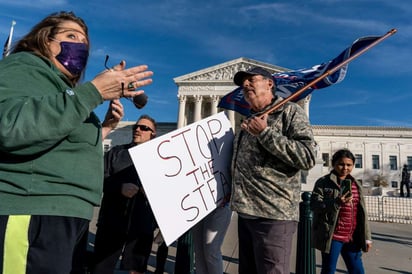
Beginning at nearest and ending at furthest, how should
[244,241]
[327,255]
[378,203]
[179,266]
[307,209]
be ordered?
[244,241]
[307,209]
[327,255]
[179,266]
[378,203]

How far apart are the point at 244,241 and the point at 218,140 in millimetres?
972

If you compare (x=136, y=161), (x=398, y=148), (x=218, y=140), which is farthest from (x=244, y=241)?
(x=398, y=148)

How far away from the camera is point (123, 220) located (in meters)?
3.28

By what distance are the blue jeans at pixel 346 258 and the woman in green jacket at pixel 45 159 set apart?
3.10 m

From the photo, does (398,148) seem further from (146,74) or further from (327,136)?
(146,74)

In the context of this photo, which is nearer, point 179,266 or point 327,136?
point 179,266

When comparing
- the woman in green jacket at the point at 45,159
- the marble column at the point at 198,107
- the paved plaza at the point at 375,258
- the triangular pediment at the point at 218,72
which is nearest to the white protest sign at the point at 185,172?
the woman in green jacket at the point at 45,159

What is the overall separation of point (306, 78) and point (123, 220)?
4.52 m

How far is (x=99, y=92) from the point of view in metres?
1.28

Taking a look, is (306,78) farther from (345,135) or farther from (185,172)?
(345,135)

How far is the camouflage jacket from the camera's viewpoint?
6.60 feet

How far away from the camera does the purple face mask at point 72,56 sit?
1.57 meters

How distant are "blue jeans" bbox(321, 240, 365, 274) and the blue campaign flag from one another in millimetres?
1920

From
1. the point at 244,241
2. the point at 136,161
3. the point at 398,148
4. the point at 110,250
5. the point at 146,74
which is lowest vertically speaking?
the point at 110,250
